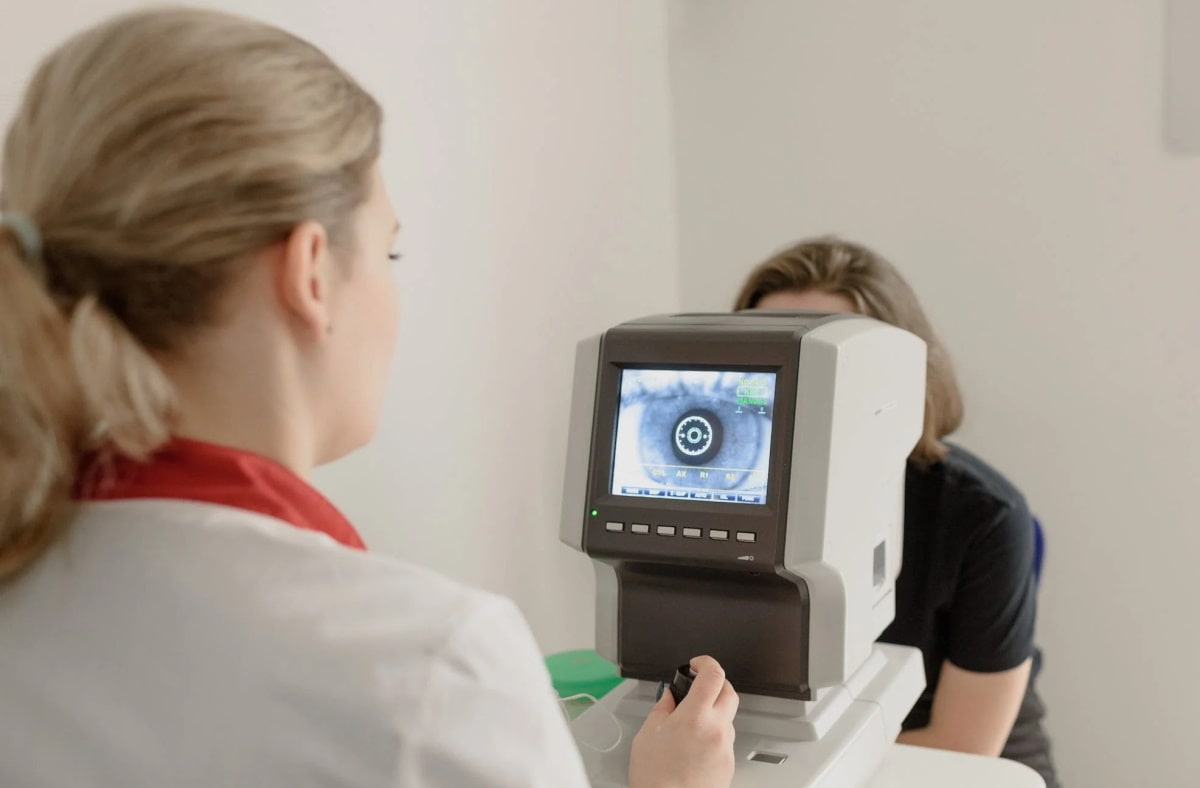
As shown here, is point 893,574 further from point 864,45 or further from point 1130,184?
point 864,45

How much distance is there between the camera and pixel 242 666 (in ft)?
2.02

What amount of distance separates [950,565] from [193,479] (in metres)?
1.20

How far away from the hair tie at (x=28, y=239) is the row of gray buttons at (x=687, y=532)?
0.58 meters

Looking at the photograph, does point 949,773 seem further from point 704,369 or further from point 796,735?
point 704,369

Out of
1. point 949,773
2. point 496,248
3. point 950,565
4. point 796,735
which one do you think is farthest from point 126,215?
point 950,565

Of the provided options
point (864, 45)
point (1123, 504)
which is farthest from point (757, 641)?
point (864, 45)

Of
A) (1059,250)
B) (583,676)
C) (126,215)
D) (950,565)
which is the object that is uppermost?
(126,215)

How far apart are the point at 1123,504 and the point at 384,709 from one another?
1.89 m

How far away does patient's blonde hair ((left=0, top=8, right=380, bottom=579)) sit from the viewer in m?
0.65

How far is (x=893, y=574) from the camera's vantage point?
1.24 meters

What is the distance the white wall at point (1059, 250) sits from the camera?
207 cm

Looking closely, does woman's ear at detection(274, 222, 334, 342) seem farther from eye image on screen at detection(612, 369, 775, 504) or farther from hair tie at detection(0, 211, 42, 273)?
eye image on screen at detection(612, 369, 775, 504)

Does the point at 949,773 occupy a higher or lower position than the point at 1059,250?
lower

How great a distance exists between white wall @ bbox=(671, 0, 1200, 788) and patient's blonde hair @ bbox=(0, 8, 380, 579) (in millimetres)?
1757
